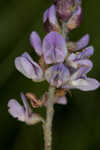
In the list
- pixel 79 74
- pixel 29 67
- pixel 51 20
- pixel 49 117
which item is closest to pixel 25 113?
pixel 49 117

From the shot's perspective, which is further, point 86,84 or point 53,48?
point 86,84

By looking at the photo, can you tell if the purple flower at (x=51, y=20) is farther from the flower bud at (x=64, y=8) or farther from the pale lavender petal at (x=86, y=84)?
the pale lavender petal at (x=86, y=84)

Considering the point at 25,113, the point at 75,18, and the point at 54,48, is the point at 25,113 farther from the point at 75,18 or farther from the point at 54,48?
the point at 75,18

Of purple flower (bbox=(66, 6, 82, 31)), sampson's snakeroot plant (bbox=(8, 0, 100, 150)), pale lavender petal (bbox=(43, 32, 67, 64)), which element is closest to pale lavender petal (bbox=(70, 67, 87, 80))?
sampson's snakeroot plant (bbox=(8, 0, 100, 150))

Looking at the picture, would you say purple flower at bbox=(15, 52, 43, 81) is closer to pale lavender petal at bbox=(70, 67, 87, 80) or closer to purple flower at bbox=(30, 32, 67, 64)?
purple flower at bbox=(30, 32, 67, 64)

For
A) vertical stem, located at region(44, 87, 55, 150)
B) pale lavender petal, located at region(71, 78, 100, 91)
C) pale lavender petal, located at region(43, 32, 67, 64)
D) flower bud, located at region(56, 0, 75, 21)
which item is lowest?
vertical stem, located at region(44, 87, 55, 150)
